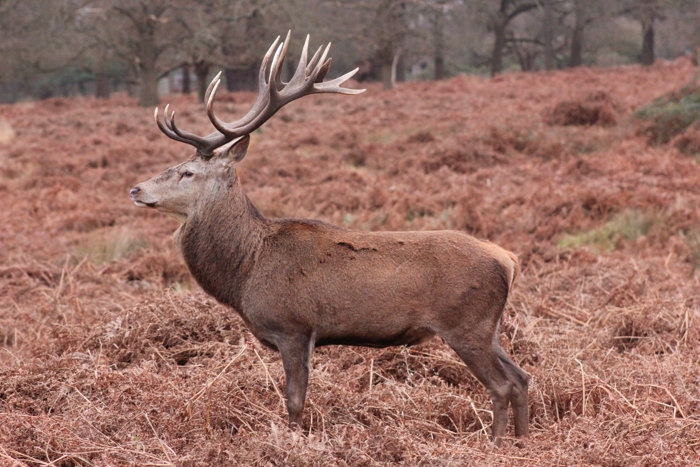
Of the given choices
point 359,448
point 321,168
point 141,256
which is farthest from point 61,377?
point 321,168

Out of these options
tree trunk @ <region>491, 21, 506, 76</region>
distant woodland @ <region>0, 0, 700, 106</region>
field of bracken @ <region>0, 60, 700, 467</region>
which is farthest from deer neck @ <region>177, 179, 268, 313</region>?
tree trunk @ <region>491, 21, 506, 76</region>

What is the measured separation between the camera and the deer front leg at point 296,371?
14.1ft

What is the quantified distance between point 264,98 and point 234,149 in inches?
16.7

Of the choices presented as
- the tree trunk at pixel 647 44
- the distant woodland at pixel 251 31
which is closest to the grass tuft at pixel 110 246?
the distant woodland at pixel 251 31

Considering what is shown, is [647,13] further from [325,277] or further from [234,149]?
[325,277]

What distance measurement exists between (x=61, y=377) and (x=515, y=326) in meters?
3.37

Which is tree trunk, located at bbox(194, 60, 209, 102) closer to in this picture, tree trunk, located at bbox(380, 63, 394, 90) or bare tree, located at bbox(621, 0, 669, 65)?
tree trunk, located at bbox(380, 63, 394, 90)

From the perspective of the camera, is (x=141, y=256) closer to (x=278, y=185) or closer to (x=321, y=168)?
(x=278, y=185)

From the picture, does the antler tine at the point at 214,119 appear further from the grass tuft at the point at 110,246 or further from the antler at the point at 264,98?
the grass tuft at the point at 110,246

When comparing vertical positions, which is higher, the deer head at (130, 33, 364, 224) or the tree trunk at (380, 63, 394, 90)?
the deer head at (130, 33, 364, 224)

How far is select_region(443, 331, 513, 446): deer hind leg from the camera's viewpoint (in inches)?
169

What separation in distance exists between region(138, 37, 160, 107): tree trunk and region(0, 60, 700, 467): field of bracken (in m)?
10.2

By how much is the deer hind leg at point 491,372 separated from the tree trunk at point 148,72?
24592 mm

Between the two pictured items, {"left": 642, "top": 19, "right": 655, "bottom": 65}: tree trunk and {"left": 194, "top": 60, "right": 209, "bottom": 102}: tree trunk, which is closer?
{"left": 194, "top": 60, "right": 209, "bottom": 102}: tree trunk
